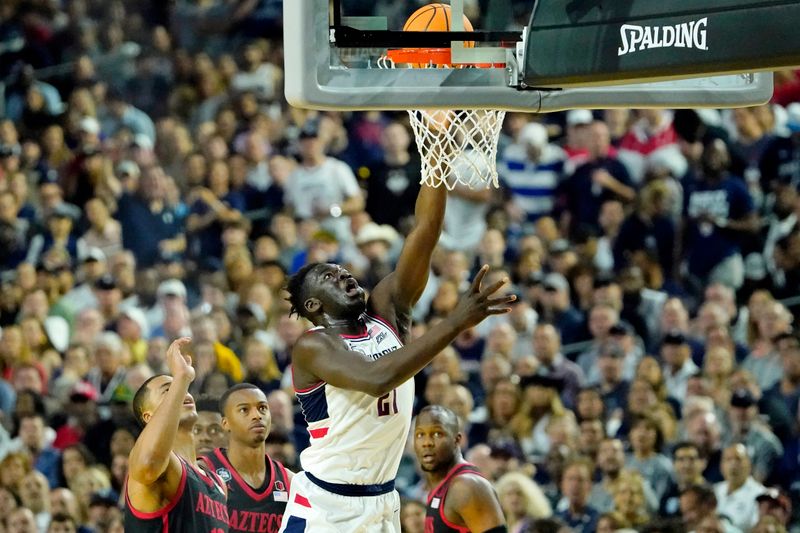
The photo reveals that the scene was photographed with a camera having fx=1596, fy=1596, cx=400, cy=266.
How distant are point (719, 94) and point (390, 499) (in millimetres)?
2085

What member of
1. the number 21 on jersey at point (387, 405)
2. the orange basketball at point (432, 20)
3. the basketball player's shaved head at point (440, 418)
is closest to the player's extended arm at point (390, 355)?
the number 21 on jersey at point (387, 405)

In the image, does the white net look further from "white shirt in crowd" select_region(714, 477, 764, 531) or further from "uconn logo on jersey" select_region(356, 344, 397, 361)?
"white shirt in crowd" select_region(714, 477, 764, 531)

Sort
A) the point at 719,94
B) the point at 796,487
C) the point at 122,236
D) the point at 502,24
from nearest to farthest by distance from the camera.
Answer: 1. the point at 719,94
2. the point at 502,24
3. the point at 796,487
4. the point at 122,236

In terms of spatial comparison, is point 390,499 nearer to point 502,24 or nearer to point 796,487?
point 502,24

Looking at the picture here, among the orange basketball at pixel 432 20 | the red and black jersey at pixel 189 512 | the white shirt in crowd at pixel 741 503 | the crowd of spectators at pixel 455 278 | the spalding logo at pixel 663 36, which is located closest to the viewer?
the spalding logo at pixel 663 36

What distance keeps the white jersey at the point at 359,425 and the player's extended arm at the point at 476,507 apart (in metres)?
1.07

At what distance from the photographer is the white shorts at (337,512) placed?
639cm

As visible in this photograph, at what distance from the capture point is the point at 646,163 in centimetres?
1217

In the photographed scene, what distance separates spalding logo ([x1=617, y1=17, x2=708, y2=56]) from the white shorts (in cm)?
233

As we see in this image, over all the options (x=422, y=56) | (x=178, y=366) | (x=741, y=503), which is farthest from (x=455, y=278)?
(x=422, y=56)

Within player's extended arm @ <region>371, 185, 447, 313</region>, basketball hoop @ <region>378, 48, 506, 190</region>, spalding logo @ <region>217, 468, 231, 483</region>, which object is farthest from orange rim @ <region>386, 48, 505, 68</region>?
spalding logo @ <region>217, 468, 231, 483</region>

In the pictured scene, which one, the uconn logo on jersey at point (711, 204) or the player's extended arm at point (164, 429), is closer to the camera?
the player's extended arm at point (164, 429)

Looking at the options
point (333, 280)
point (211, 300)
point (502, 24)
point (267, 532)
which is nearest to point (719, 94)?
point (502, 24)

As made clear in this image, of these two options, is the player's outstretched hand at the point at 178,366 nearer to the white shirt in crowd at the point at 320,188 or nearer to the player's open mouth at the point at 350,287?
the player's open mouth at the point at 350,287
